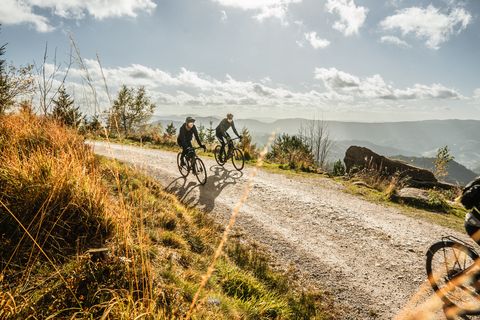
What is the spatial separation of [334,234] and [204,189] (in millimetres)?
4967

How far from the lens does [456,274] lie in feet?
14.6

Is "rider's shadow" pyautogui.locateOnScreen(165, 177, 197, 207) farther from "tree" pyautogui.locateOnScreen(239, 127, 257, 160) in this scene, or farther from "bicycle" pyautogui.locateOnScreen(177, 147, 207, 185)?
"tree" pyautogui.locateOnScreen(239, 127, 257, 160)

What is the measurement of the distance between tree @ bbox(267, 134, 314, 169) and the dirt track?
4049mm

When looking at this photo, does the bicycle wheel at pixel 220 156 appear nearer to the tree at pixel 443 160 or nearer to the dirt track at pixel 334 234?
the dirt track at pixel 334 234

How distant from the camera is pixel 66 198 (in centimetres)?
339

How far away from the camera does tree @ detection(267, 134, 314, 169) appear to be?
1631cm

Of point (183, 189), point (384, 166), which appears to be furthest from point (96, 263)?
point (384, 166)

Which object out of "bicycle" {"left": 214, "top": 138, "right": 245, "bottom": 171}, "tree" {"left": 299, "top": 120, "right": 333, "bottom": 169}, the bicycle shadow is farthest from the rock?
→ "tree" {"left": 299, "top": 120, "right": 333, "bottom": 169}

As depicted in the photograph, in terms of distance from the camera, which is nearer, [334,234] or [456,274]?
[456,274]

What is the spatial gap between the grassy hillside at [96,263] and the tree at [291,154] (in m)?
11.4

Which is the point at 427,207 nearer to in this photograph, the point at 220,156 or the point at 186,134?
the point at 220,156

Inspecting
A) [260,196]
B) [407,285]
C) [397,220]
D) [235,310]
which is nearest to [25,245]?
[235,310]

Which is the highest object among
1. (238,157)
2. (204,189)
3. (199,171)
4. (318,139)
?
(318,139)

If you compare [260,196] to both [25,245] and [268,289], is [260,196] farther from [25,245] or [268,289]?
[25,245]
